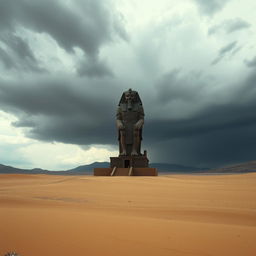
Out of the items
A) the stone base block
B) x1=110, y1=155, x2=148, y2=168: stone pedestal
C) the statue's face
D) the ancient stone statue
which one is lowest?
the stone base block

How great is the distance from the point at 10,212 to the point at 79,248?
64.3 inches

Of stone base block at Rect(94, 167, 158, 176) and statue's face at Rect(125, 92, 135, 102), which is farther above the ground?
statue's face at Rect(125, 92, 135, 102)

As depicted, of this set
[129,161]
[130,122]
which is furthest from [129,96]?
[129,161]

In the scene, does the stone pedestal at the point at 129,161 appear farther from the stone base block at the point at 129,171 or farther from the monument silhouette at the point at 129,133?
the stone base block at the point at 129,171

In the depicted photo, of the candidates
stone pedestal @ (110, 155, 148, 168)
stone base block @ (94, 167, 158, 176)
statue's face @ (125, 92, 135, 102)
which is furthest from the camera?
statue's face @ (125, 92, 135, 102)

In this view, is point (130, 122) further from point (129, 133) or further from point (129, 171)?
point (129, 171)

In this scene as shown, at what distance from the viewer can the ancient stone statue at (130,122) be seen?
19.3 metres

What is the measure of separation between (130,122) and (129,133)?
0.89 m

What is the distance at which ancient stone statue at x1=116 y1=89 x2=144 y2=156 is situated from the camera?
1931cm

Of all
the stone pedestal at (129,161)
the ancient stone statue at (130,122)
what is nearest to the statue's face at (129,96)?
the ancient stone statue at (130,122)

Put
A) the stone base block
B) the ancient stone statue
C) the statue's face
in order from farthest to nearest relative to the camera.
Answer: the statue's face → the ancient stone statue → the stone base block

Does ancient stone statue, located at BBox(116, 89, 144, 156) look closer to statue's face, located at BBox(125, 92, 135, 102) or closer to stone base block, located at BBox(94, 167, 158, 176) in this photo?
statue's face, located at BBox(125, 92, 135, 102)

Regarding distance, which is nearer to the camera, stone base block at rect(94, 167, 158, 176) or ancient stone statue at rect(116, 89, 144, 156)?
stone base block at rect(94, 167, 158, 176)

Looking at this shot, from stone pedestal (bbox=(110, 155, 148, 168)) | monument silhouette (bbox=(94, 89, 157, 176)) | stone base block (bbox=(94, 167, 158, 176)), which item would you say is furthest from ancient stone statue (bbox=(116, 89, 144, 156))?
stone base block (bbox=(94, 167, 158, 176))
